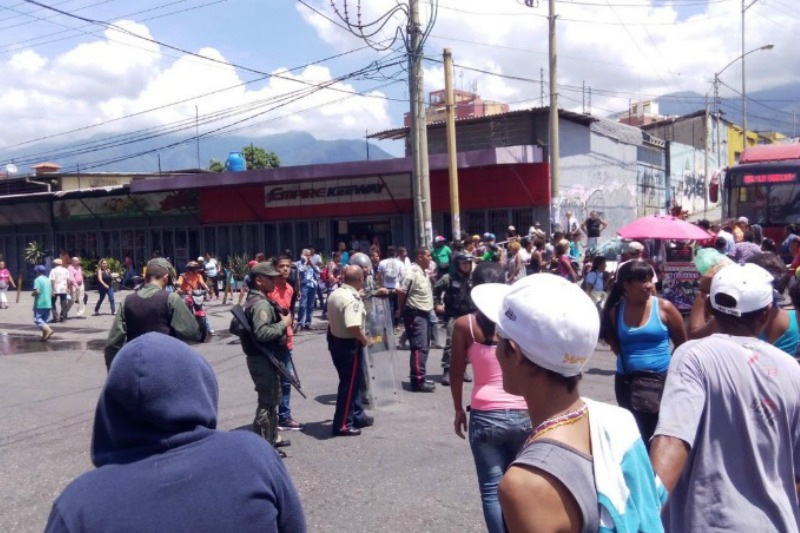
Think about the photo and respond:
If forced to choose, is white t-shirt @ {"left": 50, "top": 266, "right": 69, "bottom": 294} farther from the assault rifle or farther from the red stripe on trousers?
the assault rifle

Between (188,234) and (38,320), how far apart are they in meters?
14.1

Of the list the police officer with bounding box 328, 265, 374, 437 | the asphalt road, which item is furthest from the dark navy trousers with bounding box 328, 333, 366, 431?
the asphalt road

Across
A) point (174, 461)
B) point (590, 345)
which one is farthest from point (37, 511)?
point (590, 345)

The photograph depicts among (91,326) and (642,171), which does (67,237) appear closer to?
(91,326)

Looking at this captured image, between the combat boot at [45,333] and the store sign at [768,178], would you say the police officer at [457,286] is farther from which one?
the store sign at [768,178]

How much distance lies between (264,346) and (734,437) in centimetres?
483

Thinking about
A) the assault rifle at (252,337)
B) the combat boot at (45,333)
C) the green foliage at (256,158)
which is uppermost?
the green foliage at (256,158)

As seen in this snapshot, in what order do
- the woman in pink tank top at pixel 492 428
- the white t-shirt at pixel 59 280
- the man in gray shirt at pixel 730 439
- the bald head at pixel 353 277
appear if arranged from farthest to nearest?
1. the white t-shirt at pixel 59 280
2. the bald head at pixel 353 277
3. the woman in pink tank top at pixel 492 428
4. the man in gray shirt at pixel 730 439

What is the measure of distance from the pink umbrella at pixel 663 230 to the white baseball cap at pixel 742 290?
10.1m

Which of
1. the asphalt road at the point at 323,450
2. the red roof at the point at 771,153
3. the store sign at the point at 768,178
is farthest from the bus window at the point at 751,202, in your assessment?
the asphalt road at the point at 323,450

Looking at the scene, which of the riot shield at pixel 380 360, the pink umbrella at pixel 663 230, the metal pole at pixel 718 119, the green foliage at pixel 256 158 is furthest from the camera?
the green foliage at pixel 256 158

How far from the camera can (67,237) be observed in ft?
115

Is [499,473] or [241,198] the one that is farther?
[241,198]

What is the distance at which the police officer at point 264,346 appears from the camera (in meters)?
6.86
